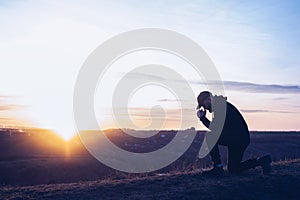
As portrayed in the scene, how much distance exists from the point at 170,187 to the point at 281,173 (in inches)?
119

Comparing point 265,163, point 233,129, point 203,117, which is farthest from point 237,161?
point 203,117

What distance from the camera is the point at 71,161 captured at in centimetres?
3334

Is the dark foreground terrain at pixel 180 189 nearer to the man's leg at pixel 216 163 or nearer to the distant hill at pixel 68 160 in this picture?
the man's leg at pixel 216 163

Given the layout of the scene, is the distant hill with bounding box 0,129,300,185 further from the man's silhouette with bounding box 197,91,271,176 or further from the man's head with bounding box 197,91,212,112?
the man's head with bounding box 197,91,212,112

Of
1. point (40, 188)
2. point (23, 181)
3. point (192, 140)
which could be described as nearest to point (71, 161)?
point (23, 181)

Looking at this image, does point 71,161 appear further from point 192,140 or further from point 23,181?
point 192,140

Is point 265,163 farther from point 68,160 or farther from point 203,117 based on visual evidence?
point 68,160

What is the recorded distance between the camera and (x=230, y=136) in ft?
33.7

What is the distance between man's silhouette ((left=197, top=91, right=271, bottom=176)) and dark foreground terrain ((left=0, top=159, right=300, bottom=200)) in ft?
0.84

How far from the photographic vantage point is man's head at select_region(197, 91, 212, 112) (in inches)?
392

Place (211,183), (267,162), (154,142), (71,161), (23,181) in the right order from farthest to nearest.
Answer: (154,142) < (71,161) < (23,181) < (267,162) < (211,183)

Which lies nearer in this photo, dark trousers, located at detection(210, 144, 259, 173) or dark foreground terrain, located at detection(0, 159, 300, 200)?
dark foreground terrain, located at detection(0, 159, 300, 200)

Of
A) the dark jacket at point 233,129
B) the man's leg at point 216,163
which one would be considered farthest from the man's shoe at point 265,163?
the man's leg at point 216,163

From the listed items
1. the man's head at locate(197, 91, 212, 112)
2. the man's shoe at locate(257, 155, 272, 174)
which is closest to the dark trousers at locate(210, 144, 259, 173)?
the man's shoe at locate(257, 155, 272, 174)
